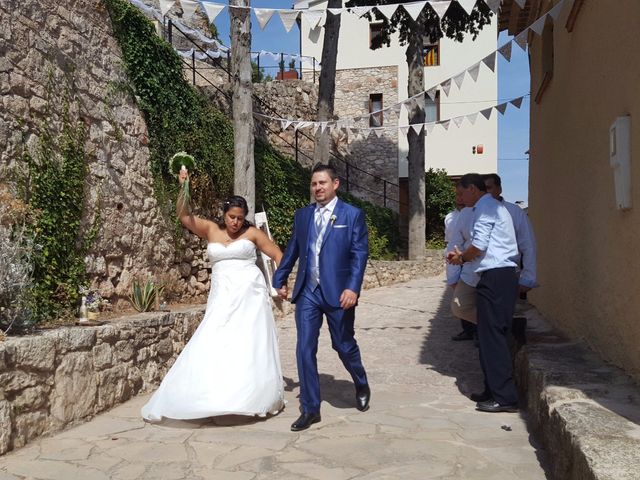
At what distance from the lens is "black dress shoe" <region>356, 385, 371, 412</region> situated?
189 inches

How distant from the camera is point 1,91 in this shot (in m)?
5.52

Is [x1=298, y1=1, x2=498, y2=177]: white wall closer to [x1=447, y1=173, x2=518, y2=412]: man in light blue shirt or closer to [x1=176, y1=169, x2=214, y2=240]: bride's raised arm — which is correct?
[x1=176, y1=169, x2=214, y2=240]: bride's raised arm

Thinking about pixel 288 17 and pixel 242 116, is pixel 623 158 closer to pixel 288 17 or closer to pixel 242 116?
pixel 288 17

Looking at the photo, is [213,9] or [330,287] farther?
[213,9]

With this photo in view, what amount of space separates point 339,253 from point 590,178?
196 centimetres

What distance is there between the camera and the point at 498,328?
14.8 feet

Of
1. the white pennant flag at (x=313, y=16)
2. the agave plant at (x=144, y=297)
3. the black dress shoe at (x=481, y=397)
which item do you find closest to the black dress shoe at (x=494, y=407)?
the black dress shoe at (x=481, y=397)

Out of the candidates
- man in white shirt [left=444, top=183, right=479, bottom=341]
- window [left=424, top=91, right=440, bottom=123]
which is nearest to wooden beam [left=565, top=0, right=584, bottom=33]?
man in white shirt [left=444, top=183, right=479, bottom=341]

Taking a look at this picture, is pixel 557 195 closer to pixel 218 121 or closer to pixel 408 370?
pixel 408 370

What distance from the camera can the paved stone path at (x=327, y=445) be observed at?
3.51 metres

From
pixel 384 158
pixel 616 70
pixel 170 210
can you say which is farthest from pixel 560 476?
pixel 384 158

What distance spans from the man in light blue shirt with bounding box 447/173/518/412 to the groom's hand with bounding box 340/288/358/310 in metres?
0.84

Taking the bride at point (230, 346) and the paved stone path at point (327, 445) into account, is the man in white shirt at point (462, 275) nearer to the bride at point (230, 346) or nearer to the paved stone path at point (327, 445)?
the paved stone path at point (327, 445)

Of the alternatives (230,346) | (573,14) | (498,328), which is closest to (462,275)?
(498,328)
